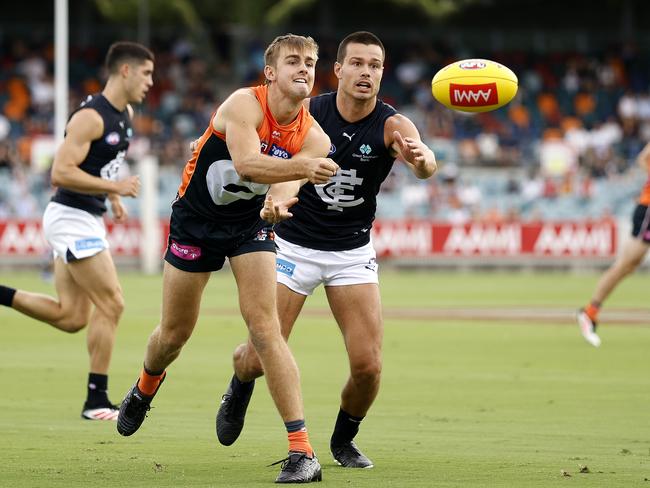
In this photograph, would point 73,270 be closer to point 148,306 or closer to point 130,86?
point 130,86

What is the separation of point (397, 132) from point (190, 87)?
34281mm

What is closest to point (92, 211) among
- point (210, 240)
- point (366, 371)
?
point (210, 240)

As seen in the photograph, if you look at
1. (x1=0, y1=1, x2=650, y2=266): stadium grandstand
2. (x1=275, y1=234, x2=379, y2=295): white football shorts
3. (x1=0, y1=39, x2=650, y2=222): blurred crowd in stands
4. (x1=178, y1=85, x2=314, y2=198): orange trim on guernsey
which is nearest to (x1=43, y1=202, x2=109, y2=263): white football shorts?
(x1=275, y1=234, x2=379, y2=295): white football shorts

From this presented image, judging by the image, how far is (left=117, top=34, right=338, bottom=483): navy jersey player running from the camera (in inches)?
284

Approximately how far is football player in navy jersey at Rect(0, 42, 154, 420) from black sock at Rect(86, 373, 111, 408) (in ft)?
0.04

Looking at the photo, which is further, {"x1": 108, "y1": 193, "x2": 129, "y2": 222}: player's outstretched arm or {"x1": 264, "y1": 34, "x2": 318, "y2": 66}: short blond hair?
{"x1": 108, "y1": 193, "x2": 129, "y2": 222}: player's outstretched arm

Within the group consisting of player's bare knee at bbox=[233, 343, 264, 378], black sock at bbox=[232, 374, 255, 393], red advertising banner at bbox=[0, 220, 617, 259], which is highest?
player's bare knee at bbox=[233, 343, 264, 378]

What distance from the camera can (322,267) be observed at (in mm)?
8438

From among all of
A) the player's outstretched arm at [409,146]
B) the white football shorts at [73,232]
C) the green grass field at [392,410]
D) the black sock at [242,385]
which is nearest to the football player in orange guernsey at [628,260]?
the green grass field at [392,410]

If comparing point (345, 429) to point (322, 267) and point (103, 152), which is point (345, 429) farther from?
point (103, 152)

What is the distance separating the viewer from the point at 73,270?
10523 millimetres

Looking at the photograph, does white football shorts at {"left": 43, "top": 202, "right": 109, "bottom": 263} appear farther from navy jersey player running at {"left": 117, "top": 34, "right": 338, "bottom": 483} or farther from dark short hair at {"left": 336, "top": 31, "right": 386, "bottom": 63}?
dark short hair at {"left": 336, "top": 31, "right": 386, "bottom": 63}

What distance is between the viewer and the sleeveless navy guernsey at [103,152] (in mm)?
10617

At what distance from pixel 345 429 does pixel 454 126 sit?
3162cm
